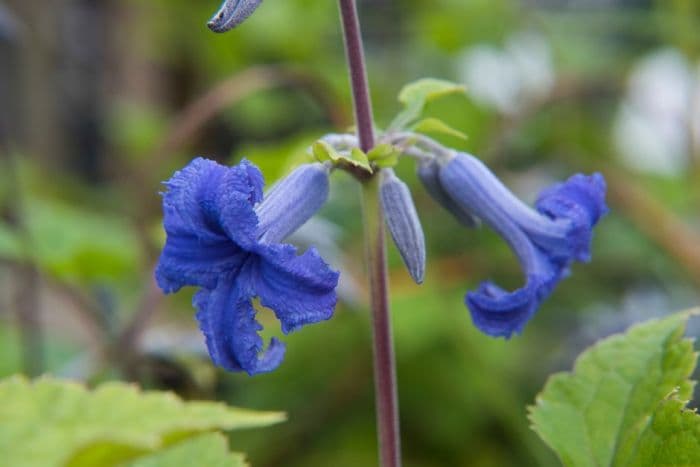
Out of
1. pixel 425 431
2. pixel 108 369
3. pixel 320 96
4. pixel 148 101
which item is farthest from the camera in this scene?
pixel 148 101

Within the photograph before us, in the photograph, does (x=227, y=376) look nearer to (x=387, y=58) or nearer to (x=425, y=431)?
(x=425, y=431)

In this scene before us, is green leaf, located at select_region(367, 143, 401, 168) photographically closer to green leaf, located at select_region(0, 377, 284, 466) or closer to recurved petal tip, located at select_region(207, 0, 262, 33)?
recurved petal tip, located at select_region(207, 0, 262, 33)

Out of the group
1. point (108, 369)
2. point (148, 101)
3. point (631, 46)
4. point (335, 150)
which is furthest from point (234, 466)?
point (148, 101)

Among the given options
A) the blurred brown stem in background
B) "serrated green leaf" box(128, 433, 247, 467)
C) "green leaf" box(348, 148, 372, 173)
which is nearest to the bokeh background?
the blurred brown stem in background

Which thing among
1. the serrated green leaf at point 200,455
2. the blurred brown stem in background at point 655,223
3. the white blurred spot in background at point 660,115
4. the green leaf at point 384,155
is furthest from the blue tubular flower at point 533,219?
the white blurred spot in background at point 660,115

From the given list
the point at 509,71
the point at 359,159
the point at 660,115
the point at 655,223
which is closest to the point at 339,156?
the point at 359,159

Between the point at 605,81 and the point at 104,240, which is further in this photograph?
the point at 605,81
